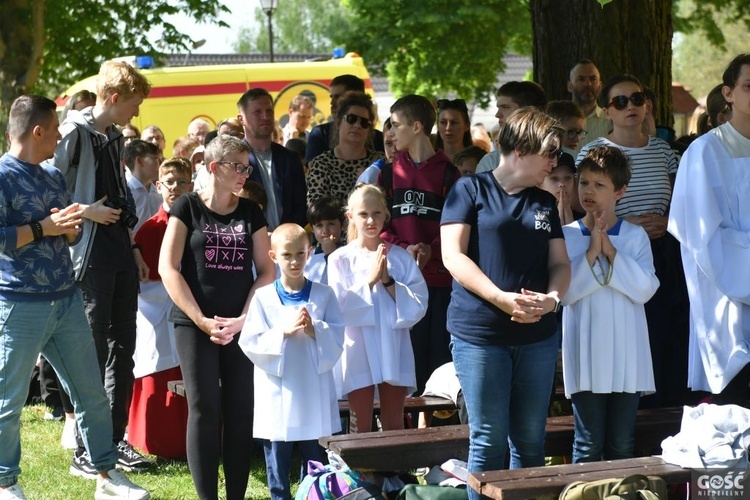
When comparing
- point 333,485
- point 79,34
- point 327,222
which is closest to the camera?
point 333,485

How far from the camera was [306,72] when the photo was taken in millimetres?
17469

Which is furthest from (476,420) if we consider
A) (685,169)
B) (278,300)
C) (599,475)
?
(685,169)

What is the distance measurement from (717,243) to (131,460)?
3558 mm

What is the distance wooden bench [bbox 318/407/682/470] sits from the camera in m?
5.27

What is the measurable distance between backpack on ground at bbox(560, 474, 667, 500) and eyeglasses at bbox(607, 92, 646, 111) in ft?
7.85

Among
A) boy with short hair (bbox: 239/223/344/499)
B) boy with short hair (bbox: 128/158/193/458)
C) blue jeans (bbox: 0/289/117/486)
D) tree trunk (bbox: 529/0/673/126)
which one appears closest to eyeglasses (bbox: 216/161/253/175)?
boy with short hair (bbox: 239/223/344/499)

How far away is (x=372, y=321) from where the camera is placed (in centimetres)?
595

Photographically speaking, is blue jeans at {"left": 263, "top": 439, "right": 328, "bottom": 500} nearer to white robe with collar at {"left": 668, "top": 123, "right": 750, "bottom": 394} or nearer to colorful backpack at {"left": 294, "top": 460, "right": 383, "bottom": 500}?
colorful backpack at {"left": 294, "top": 460, "right": 383, "bottom": 500}

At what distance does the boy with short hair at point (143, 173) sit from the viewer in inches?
323

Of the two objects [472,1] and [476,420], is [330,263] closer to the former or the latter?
[476,420]

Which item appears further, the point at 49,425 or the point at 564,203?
the point at 49,425

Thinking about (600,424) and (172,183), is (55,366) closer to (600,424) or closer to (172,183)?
(172,183)

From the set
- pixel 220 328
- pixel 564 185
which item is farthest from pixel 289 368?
pixel 564 185

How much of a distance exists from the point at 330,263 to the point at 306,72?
1177 cm
